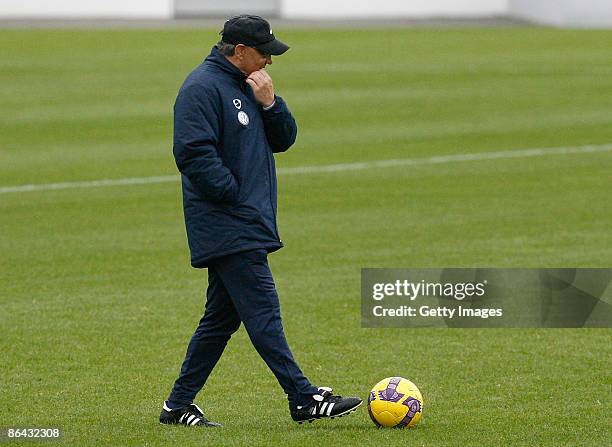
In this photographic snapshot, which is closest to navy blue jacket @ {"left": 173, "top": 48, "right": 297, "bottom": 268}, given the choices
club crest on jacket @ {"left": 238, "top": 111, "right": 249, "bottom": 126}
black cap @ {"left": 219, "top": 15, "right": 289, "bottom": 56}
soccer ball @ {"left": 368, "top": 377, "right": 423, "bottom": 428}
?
club crest on jacket @ {"left": 238, "top": 111, "right": 249, "bottom": 126}

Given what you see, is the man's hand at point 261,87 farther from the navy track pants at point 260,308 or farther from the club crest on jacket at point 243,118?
the navy track pants at point 260,308

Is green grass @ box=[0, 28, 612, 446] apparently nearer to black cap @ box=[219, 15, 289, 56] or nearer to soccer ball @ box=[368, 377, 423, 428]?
soccer ball @ box=[368, 377, 423, 428]

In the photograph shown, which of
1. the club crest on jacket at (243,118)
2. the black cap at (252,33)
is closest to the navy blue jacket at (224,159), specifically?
the club crest on jacket at (243,118)

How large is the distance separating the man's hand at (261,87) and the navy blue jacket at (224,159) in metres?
0.06

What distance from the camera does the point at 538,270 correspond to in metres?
12.3

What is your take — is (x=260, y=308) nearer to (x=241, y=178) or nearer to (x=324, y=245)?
(x=241, y=178)

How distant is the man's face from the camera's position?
7.15 metres

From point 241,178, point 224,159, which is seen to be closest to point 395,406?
point 241,178

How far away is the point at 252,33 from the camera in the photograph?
279 inches

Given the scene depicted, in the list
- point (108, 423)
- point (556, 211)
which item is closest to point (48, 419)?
point (108, 423)

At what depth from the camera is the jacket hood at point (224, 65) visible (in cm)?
718

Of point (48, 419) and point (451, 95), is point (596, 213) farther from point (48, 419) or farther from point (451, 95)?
point (451, 95)

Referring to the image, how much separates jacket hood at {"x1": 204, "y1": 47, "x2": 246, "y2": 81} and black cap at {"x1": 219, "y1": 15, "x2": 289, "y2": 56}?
0.39 feet

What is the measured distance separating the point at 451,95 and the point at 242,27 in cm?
2109
